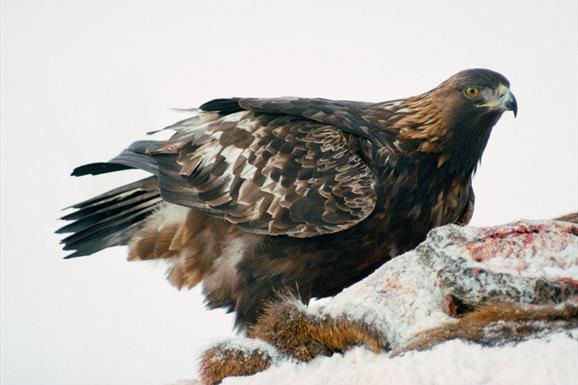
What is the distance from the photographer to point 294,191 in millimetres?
7371

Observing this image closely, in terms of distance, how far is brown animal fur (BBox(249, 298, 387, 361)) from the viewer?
519 cm

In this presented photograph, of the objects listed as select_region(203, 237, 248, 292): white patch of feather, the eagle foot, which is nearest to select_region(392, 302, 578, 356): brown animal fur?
the eagle foot

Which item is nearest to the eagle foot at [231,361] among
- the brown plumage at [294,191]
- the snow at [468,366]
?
the snow at [468,366]

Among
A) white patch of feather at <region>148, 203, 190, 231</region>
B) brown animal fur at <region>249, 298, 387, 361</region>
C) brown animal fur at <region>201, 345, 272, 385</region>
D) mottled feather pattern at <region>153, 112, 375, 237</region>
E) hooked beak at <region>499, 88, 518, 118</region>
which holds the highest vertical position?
hooked beak at <region>499, 88, 518, 118</region>

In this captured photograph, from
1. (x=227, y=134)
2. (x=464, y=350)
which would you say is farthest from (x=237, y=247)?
(x=464, y=350)

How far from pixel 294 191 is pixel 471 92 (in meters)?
1.75

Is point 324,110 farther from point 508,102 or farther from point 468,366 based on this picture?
point 468,366

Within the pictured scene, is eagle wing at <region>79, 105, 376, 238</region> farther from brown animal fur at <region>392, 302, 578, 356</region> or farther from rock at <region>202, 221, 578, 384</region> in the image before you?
brown animal fur at <region>392, 302, 578, 356</region>

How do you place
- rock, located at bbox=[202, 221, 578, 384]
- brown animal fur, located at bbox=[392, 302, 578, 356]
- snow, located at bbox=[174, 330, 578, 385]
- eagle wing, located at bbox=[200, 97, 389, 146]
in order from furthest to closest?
eagle wing, located at bbox=[200, 97, 389, 146] → rock, located at bbox=[202, 221, 578, 384] → brown animal fur, located at bbox=[392, 302, 578, 356] → snow, located at bbox=[174, 330, 578, 385]

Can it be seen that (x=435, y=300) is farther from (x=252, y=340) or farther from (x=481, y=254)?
(x=252, y=340)

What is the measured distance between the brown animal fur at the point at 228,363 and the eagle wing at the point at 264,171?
1.73 meters

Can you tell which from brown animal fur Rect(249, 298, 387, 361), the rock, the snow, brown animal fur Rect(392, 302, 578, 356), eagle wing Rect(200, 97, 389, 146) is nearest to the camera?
the snow

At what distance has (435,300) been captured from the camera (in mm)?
5348

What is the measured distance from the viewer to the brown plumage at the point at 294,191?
23.8ft
